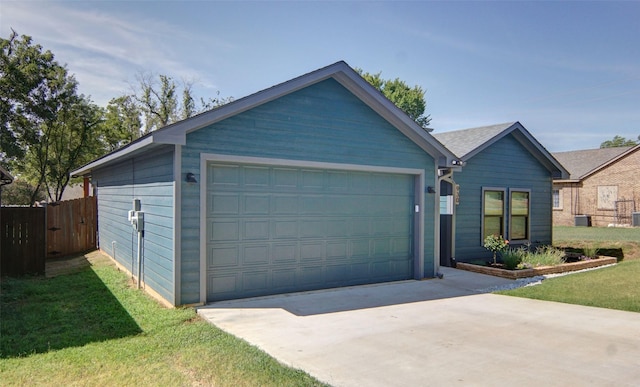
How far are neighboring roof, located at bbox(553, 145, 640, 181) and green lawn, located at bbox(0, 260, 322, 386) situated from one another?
28944 mm

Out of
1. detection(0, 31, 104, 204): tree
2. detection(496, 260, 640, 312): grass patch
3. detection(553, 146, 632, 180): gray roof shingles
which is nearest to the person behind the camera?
detection(496, 260, 640, 312): grass patch

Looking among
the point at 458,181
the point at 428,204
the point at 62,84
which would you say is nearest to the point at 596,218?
the point at 458,181

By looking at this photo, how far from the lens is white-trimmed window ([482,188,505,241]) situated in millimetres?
12180

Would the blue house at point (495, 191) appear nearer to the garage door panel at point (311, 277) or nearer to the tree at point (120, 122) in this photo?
the garage door panel at point (311, 277)

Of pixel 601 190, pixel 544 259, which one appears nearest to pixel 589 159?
pixel 601 190

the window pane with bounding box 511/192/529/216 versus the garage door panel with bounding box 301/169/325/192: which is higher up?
the garage door panel with bounding box 301/169/325/192

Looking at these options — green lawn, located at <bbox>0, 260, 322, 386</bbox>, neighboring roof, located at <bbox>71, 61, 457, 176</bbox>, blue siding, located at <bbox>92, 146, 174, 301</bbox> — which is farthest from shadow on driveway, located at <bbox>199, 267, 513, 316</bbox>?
neighboring roof, located at <bbox>71, 61, 457, 176</bbox>

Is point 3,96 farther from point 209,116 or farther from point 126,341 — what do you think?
point 126,341

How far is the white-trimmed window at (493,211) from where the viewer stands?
480 inches

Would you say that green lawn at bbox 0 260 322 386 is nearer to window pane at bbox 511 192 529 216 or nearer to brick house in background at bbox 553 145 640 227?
window pane at bbox 511 192 529 216

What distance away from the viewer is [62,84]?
2355 cm

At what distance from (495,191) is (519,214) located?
1363mm

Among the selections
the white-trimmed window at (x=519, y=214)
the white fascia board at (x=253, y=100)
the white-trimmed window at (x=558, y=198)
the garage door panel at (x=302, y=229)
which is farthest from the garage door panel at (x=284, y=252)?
the white-trimmed window at (x=558, y=198)

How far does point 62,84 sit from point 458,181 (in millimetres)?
22711
